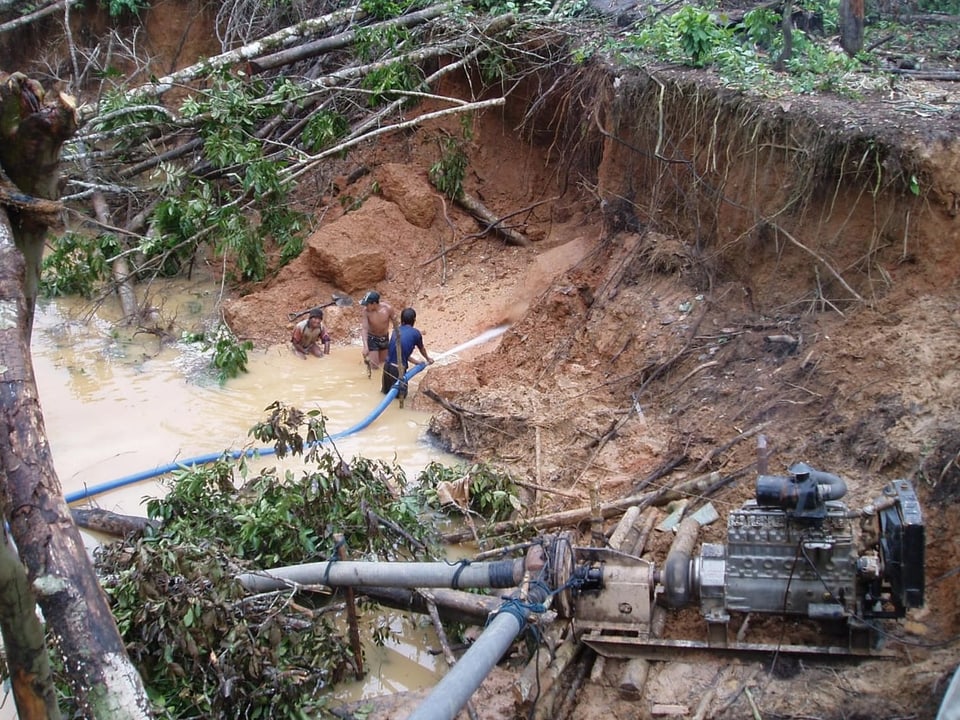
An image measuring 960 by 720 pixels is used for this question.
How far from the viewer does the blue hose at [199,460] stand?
7.62 metres

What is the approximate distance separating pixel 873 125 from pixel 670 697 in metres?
4.68

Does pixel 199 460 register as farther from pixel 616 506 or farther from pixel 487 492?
pixel 616 506

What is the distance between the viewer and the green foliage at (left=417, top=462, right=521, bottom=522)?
7.00 m

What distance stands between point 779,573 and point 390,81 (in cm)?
819

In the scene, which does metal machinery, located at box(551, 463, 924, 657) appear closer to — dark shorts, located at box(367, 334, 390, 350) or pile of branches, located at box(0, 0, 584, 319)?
dark shorts, located at box(367, 334, 390, 350)

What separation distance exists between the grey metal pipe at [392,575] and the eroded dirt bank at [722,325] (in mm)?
971

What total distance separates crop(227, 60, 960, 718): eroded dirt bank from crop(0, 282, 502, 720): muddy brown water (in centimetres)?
61

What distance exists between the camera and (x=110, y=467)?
27.4 feet

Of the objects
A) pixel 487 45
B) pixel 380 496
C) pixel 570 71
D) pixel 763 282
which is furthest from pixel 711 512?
pixel 487 45

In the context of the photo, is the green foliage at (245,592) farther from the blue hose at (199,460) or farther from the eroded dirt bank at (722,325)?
the eroded dirt bank at (722,325)

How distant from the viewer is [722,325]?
8297 millimetres

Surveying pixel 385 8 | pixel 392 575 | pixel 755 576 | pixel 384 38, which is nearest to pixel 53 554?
pixel 392 575

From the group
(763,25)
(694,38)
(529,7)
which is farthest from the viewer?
(529,7)

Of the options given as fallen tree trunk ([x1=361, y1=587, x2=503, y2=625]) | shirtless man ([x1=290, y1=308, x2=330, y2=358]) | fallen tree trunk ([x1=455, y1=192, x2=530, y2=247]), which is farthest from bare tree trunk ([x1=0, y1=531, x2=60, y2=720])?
fallen tree trunk ([x1=455, y1=192, x2=530, y2=247])
